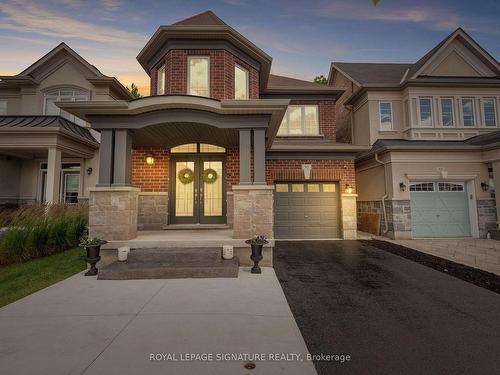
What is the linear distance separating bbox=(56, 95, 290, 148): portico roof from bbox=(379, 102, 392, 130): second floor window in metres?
8.69

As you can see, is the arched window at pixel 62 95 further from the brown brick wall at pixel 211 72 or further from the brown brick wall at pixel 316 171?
the brown brick wall at pixel 316 171

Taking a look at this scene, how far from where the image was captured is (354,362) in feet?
7.72

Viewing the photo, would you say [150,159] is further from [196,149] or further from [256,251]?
[256,251]

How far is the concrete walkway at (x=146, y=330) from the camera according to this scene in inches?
88.7

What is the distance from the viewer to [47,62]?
11820 millimetres

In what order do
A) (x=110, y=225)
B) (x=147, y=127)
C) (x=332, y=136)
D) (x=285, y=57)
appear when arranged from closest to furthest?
(x=110, y=225) → (x=147, y=127) → (x=332, y=136) → (x=285, y=57)

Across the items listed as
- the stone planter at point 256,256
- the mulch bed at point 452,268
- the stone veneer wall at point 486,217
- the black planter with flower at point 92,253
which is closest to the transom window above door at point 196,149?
the black planter with flower at point 92,253

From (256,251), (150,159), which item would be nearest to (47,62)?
(150,159)

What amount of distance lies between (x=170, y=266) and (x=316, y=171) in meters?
7.43

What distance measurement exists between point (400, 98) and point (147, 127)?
1270 centimetres

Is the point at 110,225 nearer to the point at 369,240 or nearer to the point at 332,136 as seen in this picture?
the point at 369,240

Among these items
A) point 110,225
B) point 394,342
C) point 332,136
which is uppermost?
point 332,136

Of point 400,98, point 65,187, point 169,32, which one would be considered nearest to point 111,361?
point 169,32

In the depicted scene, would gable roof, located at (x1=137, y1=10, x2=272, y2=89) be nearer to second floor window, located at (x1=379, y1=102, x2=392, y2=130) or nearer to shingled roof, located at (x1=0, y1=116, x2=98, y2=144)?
shingled roof, located at (x1=0, y1=116, x2=98, y2=144)
